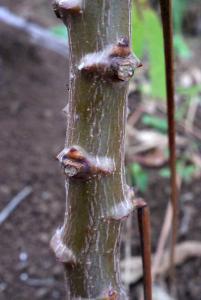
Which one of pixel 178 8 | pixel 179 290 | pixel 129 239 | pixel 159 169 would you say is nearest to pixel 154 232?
pixel 129 239

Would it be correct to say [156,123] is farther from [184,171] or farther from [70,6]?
[70,6]

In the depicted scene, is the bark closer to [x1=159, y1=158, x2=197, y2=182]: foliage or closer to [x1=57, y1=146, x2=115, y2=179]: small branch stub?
[x1=57, y1=146, x2=115, y2=179]: small branch stub

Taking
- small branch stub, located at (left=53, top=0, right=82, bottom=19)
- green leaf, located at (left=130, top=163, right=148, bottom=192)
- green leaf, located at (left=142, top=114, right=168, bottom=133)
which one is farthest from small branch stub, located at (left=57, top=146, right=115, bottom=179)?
green leaf, located at (left=142, top=114, right=168, bottom=133)

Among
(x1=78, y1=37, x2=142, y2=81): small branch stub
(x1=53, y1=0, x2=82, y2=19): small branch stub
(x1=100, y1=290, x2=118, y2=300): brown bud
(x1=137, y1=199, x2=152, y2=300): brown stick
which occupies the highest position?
(x1=53, y1=0, x2=82, y2=19): small branch stub

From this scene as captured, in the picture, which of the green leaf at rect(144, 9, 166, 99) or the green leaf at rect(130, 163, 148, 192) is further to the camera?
the green leaf at rect(130, 163, 148, 192)

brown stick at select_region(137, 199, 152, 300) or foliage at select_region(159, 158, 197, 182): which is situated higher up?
foliage at select_region(159, 158, 197, 182)

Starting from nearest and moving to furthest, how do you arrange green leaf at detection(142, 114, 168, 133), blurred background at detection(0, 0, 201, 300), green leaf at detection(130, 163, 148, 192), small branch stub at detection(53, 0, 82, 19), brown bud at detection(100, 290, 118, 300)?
small branch stub at detection(53, 0, 82, 19), brown bud at detection(100, 290, 118, 300), blurred background at detection(0, 0, 201, 300), green leaf at detection(130, 163, 148, 192), green leaf at detection(142, 114, 168, 133)

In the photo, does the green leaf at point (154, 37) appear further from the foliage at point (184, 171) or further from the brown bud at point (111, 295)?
the brown bud at point (111, 295)

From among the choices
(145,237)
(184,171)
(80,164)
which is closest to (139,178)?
(184,171)
